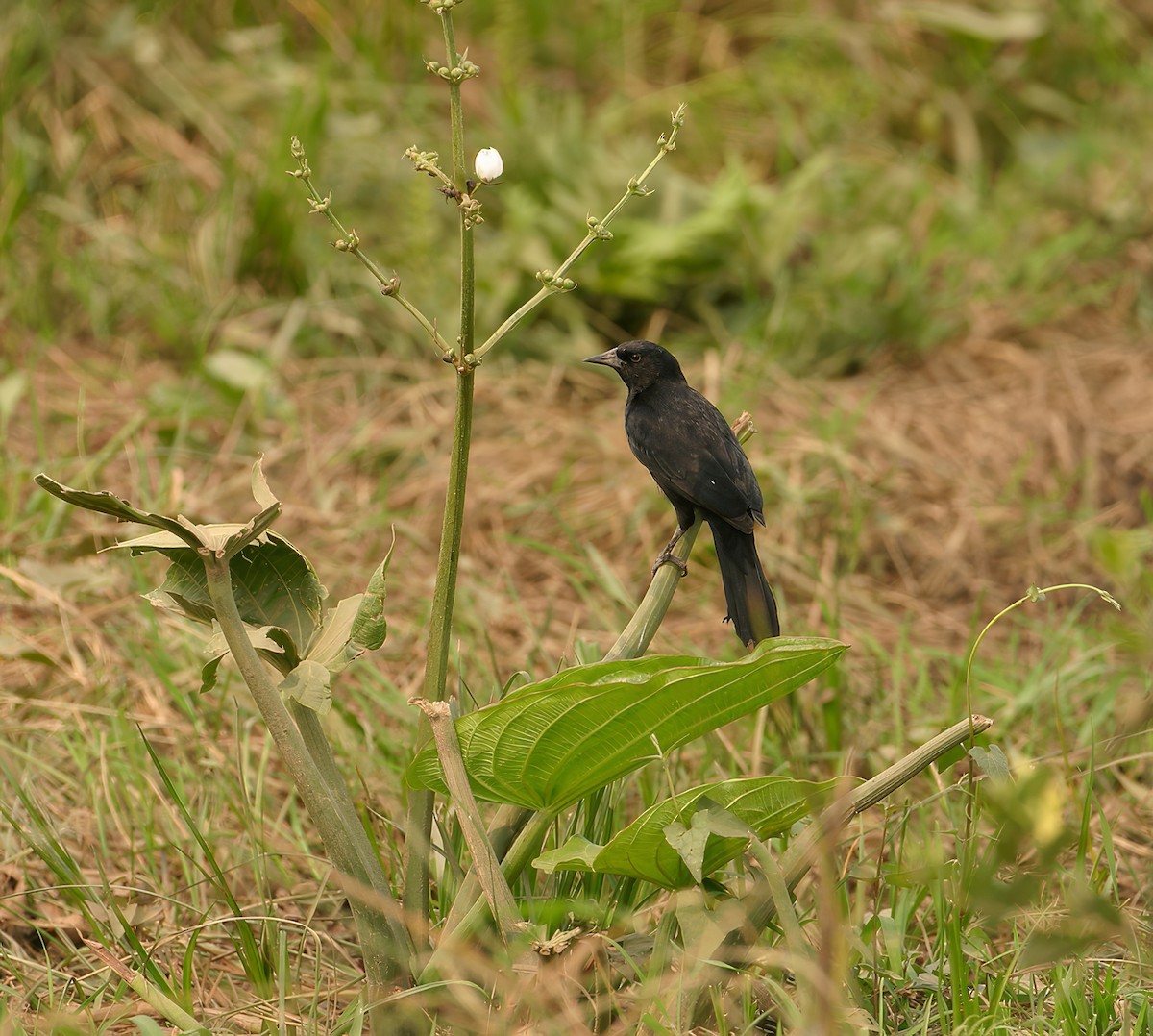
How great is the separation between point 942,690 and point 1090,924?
2165 mm

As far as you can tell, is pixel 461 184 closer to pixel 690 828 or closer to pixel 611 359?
pixel 690 828

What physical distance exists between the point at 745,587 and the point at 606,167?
138 inches

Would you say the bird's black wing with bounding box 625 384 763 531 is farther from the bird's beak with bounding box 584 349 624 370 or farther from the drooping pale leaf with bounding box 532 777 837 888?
the drooping pale leaf with bounding box 532 777 837 888

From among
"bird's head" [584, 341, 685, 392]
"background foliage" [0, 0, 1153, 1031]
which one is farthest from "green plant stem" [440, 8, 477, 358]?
"bird's head" [584, 341, 685, 392]

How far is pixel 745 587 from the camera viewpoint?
2.55 meters

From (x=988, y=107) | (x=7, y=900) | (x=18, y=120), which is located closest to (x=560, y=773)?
(x=7, y=900)

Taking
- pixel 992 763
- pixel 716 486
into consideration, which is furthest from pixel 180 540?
pixel 992 763

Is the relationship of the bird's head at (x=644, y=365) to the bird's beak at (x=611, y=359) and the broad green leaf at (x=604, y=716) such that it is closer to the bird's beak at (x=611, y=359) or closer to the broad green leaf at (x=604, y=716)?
the bird's beak at (x=611, y=359)

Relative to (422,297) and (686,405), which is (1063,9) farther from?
(686,405)

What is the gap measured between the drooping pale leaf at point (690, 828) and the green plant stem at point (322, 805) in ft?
0.86

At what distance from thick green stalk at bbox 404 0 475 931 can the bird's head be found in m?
1.04

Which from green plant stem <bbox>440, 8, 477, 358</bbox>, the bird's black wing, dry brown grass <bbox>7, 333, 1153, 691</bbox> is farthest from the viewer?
dry brown grass <bbox>7, 333, 1153, 691</bbox>

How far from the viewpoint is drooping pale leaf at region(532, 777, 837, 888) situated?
1.88 m

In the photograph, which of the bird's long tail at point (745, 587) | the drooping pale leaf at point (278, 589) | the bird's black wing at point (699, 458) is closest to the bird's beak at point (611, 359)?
the bird's black wing at point (699, 458)
